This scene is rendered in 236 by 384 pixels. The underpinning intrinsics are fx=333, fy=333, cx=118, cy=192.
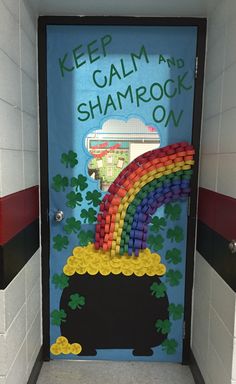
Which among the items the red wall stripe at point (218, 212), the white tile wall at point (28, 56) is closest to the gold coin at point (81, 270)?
the red wall stripe at point (218, 212)

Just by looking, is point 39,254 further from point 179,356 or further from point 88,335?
point 179,356

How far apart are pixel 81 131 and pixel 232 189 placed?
91cm

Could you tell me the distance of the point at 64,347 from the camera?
6.67 ft

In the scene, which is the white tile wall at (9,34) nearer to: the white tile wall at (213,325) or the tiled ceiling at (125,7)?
the tiled ceiling at (125,7)

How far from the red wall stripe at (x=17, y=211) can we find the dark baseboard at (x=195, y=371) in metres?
1.23

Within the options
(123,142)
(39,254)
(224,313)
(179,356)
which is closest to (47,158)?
(123,142)

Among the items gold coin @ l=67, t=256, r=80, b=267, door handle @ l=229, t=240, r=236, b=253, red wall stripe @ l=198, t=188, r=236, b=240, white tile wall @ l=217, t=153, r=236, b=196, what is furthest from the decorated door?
door handle @ l=229, t=240, r=236, b=253

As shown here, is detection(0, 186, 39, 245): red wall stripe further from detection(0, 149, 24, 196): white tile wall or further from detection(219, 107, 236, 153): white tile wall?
detection(219, 107, 236, 153): white tile wall

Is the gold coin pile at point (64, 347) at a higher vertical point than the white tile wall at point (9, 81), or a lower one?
lower

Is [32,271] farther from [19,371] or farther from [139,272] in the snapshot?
[139,272]

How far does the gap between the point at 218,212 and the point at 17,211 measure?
93cm

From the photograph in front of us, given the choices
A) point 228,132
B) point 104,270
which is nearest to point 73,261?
point 104,270

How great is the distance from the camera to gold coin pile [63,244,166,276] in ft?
6.39

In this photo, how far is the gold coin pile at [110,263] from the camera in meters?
1.95
